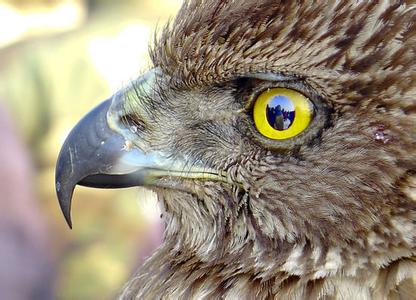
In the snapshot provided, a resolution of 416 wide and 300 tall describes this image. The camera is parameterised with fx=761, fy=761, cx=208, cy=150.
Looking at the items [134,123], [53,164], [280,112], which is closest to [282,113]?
[280,112]

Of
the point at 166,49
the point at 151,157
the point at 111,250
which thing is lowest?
the point at 111,250

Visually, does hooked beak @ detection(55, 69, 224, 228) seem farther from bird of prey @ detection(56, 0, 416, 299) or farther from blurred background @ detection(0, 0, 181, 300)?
blurred background @ detection(0, 0, 181, 300)

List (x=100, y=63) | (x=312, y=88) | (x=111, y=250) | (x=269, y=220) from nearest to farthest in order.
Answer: (x=312, y=88) < (x=269, y=220) < (x=111, y=250) < (x=100, y=63)

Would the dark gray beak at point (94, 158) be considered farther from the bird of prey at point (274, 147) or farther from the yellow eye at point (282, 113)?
the yellow eye at point (282, 113)

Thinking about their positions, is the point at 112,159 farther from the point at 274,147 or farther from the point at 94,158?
the point at 274,147

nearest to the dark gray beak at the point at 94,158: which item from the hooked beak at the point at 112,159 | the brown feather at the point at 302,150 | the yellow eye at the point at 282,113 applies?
the hooked beak at the point at 112,159

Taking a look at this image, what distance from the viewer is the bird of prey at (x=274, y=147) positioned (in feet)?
5.66

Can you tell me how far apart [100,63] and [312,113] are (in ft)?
16.3

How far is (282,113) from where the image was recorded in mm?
1819

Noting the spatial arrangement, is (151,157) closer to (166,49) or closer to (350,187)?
(166,49)

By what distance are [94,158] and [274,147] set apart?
0.49 m

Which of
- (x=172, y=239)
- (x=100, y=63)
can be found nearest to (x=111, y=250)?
(x=100, y=63)

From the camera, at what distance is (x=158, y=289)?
2094 millimetres

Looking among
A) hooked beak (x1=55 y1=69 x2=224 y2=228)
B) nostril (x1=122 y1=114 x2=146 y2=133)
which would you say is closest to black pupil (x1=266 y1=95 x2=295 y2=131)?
hooked beak (x1=55 y1=69 x2=224 y2=228)
